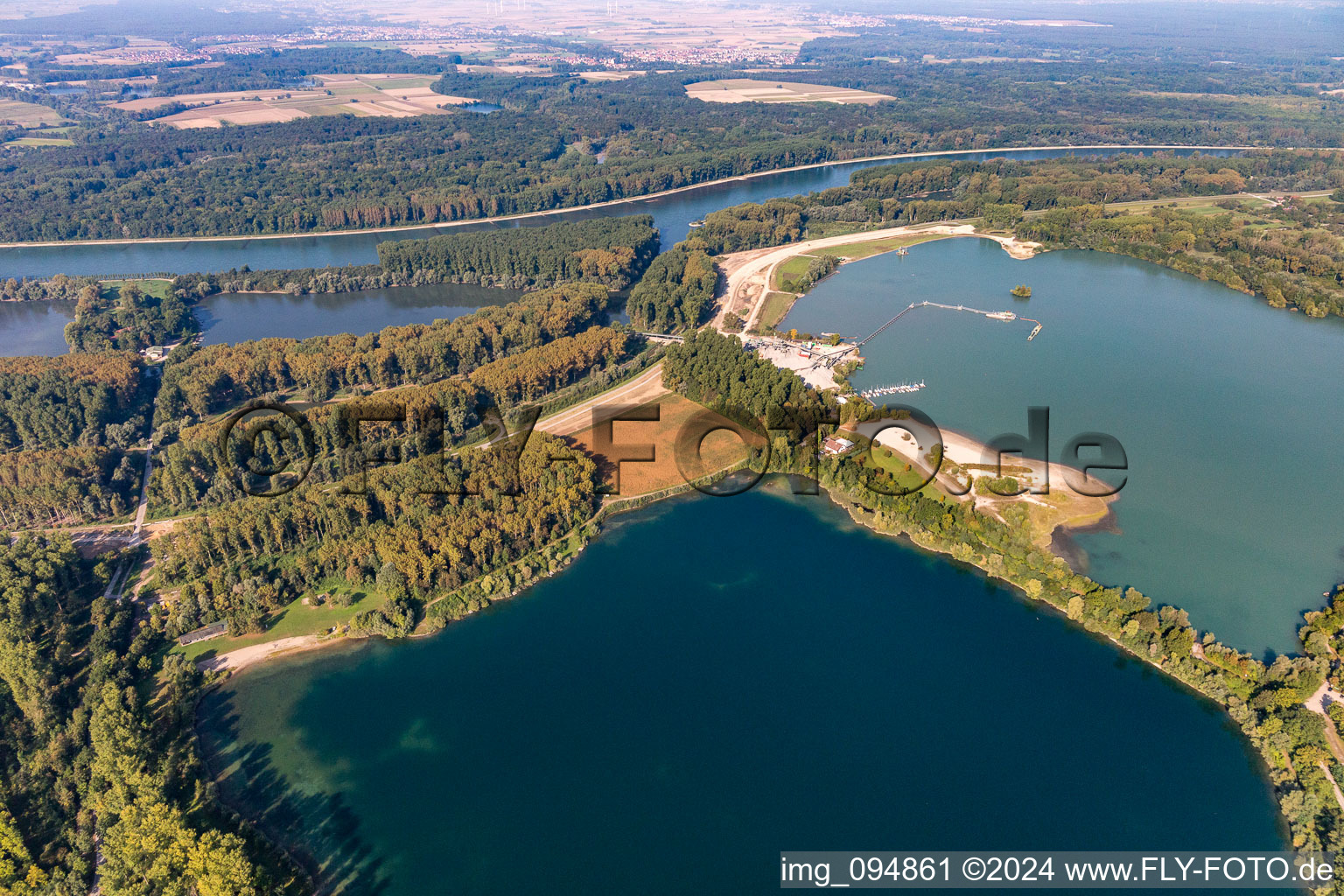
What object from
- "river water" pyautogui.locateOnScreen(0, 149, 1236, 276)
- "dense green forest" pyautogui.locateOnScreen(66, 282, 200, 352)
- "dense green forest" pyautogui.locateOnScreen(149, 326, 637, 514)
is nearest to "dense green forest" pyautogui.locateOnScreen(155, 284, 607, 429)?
"dense green forest" pyautogui.locateOnScreen(149, 326, 637, 514)

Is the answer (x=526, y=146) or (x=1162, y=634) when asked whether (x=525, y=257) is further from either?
(x=1162, y=634)

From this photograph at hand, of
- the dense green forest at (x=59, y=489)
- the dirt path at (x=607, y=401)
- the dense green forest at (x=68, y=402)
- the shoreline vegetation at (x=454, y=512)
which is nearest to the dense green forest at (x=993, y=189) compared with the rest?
the shoreline vegetation at (x=454, y=512)

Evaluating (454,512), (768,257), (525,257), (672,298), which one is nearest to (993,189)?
(768,257)

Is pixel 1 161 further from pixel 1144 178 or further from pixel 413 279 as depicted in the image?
pixel 1144 178

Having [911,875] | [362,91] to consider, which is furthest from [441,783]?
[362,91]

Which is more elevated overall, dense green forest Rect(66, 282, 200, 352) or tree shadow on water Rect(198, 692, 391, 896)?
dense green forest Rect(66, 282, 200, 352)

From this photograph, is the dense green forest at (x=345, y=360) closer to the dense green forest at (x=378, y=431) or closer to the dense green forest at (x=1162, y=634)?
the dense green forest at (x=378, y=431)

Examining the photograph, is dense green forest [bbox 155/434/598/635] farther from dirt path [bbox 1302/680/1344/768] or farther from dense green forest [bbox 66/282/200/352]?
dirt path [bbox 1302/680/1344/768]
